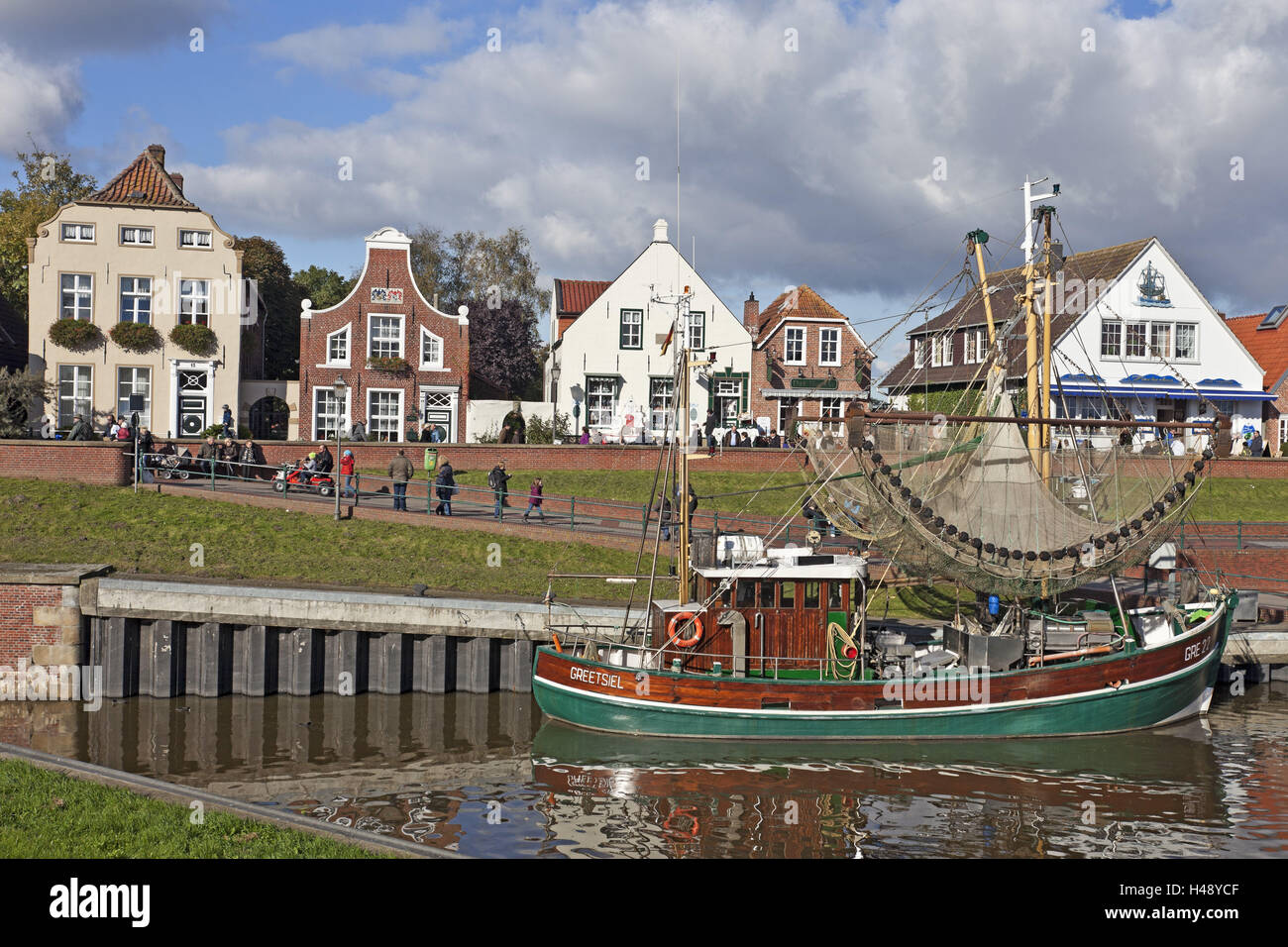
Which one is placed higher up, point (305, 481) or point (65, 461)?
point (65, 461)

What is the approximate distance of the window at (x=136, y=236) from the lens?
150ft

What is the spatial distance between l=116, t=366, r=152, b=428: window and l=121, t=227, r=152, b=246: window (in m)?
5.29

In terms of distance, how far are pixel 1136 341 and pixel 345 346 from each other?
36.0 metres

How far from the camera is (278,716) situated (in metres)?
23.1

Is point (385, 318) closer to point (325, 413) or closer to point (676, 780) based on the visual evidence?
point (325, 413)

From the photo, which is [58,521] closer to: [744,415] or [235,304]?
[235,304]

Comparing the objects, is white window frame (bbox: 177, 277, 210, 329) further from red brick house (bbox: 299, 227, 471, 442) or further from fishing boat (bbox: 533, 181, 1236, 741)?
fishing boat (bbox: 533, 181, 1236, 741)

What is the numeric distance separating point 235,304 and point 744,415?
23.2 metres

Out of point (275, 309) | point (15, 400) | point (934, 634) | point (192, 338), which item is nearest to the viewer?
point (934, 634)

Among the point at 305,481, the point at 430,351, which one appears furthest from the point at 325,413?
the point at 305,481

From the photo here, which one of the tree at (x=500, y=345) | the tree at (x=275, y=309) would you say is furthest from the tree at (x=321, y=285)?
the tree at (x=500, y=345)

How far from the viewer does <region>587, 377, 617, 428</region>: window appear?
5150 cm

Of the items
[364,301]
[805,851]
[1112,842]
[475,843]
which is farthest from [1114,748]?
[364,301]

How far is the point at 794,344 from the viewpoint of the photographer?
176ft
